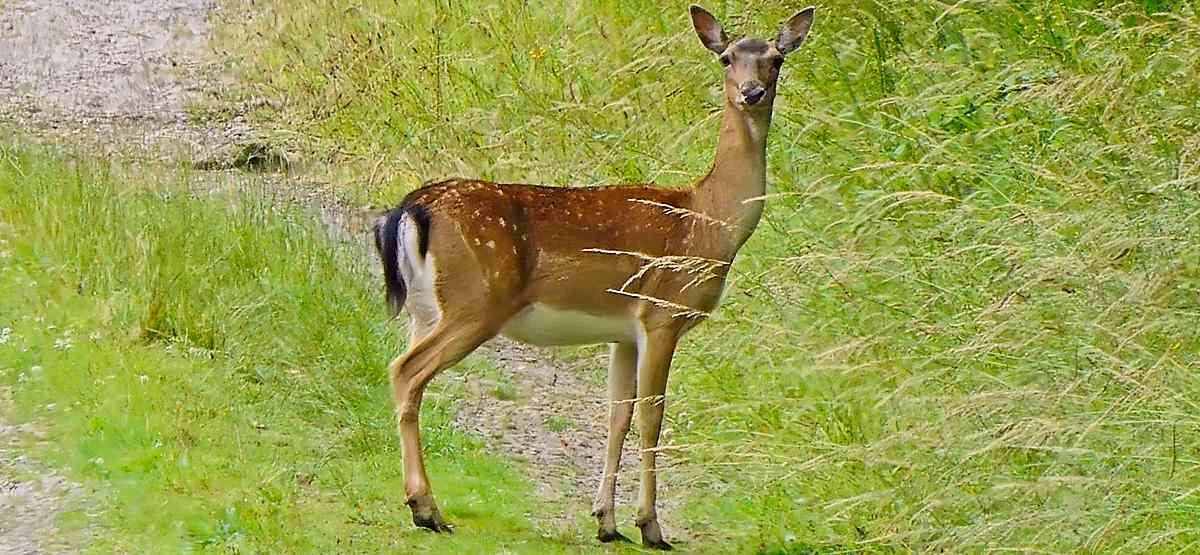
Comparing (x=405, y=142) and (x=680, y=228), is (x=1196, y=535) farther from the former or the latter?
(x=405, y=142)

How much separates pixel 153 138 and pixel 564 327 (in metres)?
5.81

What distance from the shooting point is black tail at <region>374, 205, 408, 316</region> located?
6.72 meters

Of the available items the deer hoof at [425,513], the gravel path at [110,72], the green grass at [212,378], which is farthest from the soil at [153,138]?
the deer hoof at [425,513]

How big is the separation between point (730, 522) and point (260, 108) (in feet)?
22.1

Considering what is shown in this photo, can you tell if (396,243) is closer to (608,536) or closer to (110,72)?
(608,536)

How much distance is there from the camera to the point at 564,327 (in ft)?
22.4

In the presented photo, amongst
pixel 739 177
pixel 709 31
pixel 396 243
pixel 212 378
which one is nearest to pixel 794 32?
pixel 709 31

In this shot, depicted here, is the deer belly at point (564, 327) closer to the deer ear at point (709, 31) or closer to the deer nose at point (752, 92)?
the deer nose at point (752, 92)

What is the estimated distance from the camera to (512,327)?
680 cm

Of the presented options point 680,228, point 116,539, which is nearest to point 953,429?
point 680,228

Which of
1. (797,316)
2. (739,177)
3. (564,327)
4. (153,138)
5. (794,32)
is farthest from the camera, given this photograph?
(153,138)

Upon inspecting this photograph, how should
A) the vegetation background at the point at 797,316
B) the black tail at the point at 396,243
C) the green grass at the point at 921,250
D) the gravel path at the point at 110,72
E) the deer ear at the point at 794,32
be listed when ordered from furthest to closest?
the gravel path at the point at 110,72, the deer ear at the point at 794,32, the black tail at the point at 396,243, the vegetation background at the point at 797,316, the green grass at the point at 921,250

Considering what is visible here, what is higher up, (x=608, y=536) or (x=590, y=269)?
(x=590, y=269)

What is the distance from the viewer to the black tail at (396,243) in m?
6.67
